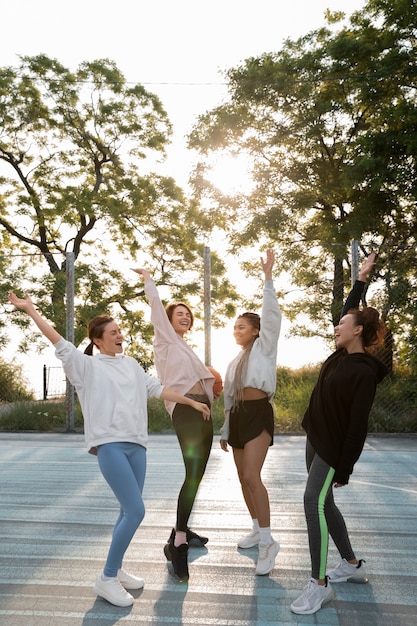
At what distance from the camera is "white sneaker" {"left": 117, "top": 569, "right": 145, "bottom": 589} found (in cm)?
452

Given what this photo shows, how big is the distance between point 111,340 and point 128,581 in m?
1.40

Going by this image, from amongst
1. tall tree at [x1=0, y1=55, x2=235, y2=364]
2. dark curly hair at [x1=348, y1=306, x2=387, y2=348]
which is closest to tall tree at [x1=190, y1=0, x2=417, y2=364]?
tall tree at [x1=0, y1=55, x2=235, y2=364]

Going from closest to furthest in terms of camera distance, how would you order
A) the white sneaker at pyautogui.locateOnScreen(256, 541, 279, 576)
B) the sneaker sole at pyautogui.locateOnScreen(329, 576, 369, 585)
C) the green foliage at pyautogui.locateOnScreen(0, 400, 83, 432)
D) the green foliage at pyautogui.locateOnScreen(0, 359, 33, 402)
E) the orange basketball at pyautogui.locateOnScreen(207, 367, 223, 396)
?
1. the sneaker sole at pyautogui.locateOnScreen(329, 576, 369, 585)
2. the white sneaker at pyautogui.locateOnScreen(256, 541, 279, 576)
3. the orange basketball at pyautogui.locateOnScreen(207, 367, 223, 396)
4. the green foliage at pyautogui.locateOnScreen(0, 400, 83, 432)
5. the green foliage at pyautogui.locateOnScreen(0, 359, 33, 402)

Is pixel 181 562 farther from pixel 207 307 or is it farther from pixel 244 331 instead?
pixel 207 307

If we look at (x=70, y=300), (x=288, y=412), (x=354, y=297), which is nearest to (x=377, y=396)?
(x=288, y=412)

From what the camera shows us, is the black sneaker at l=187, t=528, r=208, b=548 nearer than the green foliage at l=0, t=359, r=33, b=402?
Yes

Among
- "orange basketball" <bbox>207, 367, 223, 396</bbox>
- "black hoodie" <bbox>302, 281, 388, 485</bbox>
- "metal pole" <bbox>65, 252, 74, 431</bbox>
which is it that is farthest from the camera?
"metal pole" <bbox>65, 252, 74, 431</bbox>

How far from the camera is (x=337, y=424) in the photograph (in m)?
4.11

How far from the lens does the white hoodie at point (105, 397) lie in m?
4.28

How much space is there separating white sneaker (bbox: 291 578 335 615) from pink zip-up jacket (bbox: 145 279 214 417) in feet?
4.72

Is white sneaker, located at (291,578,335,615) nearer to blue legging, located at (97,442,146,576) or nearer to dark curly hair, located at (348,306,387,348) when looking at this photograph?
blue legging, located at (97,442,146,576)

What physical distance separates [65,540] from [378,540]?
2.28 metres

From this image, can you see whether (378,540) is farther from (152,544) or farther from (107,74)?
(107,74)

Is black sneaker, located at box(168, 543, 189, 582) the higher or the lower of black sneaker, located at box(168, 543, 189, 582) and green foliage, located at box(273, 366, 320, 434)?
the lower
